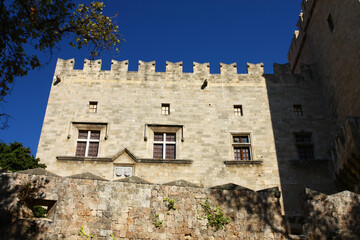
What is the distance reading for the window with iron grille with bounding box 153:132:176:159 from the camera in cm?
1570

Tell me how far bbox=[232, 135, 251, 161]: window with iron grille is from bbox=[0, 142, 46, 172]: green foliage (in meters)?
8.31

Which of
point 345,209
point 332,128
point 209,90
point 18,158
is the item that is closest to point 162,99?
point 209,90

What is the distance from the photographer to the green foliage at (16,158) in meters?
13.4

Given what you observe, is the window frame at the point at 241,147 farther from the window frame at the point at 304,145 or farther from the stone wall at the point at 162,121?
the window frame at the point at 304,145

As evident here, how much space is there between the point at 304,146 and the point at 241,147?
9.47 feet

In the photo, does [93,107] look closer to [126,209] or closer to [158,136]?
[158,136]

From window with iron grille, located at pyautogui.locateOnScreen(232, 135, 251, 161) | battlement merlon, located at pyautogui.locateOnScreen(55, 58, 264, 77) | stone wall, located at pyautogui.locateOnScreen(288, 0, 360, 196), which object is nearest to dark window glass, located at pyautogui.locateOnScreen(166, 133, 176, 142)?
window with iron grille, located at pyautogui.locateOnScreen(232, 135, 251, 161)

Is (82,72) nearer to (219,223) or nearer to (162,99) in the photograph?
(162,99)

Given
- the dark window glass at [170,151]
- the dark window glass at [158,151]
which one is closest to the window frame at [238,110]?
the dark window glass at [170,151]

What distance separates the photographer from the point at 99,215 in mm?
8719

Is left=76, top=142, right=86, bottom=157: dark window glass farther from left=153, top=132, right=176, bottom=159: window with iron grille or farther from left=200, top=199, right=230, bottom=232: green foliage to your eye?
left=200, top=199, right=230, bottom=232: green foliage

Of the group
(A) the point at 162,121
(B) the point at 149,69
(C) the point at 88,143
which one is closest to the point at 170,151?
(A) the point at 162,121

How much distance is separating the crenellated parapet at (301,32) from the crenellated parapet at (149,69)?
3927mm

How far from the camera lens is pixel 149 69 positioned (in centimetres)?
1798
